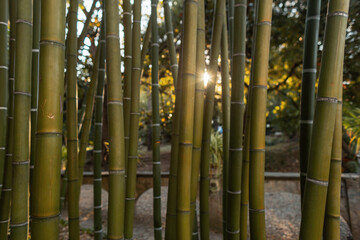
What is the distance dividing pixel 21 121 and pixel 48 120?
0.65 feet

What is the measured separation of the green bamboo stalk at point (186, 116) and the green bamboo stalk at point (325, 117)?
303 mm

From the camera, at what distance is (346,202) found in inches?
90.0

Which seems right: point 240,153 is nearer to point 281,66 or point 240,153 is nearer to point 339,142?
point 339,142

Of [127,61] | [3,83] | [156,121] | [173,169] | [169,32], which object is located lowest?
[173,169]

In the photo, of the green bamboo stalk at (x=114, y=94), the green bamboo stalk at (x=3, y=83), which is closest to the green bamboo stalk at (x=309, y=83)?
the green bamboo stalk at (x=114, y=94)

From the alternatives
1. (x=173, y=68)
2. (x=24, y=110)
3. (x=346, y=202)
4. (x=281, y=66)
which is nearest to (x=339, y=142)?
(x=173, y=68)

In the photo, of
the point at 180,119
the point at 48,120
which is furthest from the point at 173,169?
the point at 48,120

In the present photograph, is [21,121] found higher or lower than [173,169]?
higher

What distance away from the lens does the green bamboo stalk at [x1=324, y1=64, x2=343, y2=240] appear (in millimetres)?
716

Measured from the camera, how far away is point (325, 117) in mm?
620

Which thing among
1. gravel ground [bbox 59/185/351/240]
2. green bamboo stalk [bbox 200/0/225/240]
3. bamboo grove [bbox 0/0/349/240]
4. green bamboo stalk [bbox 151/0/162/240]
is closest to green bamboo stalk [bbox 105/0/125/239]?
bamboo grove [bbox 0/0/349/240]

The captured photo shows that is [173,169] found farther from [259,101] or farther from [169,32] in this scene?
[169,32]

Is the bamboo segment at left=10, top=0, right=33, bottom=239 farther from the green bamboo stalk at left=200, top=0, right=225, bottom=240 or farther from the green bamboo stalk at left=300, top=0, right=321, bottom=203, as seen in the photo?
the green bamboo stalk at left=300, top=0, right=321, bottom=203

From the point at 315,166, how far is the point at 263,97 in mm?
216
